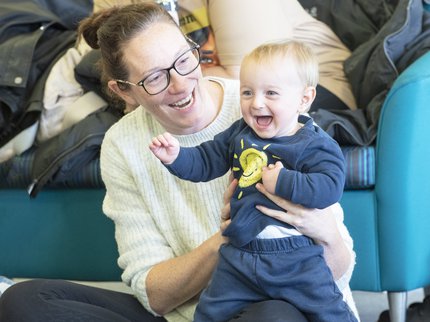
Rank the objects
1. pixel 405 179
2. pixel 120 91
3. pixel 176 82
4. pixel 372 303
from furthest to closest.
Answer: pixel 372 303
pixel 405 179
pixel 120 91
pixel 176 82

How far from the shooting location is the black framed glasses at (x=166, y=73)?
125cm

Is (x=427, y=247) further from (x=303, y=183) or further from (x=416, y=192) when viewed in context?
(x=303, y=183)

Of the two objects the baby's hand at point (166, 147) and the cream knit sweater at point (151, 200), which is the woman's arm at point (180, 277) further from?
the baby's hand at point (166, 147)

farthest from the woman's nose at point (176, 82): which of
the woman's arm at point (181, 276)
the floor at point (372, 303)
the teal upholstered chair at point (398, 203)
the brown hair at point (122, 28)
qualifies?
the floor at point (372, 303)

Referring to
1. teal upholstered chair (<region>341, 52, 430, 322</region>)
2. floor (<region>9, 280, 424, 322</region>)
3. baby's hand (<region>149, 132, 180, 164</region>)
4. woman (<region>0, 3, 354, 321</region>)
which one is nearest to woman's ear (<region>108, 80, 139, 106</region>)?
woman (<region>0, 3, 354, 321</region>)

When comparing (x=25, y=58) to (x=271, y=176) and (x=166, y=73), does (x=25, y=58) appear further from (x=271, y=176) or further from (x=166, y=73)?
(x=271, y=176)

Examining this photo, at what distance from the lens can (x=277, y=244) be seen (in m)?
1.09

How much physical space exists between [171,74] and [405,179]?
2.12 ft

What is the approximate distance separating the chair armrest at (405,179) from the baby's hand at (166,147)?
641mm

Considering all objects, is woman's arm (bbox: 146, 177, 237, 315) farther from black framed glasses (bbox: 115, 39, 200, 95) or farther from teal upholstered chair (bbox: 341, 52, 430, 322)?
teal upholstered chair (bbox: 341, 52, 430, 322)

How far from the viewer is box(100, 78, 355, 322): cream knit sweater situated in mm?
1346

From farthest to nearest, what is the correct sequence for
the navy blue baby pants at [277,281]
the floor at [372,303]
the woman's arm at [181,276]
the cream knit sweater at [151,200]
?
the floor at [372,303], the cream knit sweater at [151,200], the woman's arm at [181,276], the navy blue baby pants at [277,281]

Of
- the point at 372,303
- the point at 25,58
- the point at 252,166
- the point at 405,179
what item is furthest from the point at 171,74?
the point at 372,303

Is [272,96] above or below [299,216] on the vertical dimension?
above
